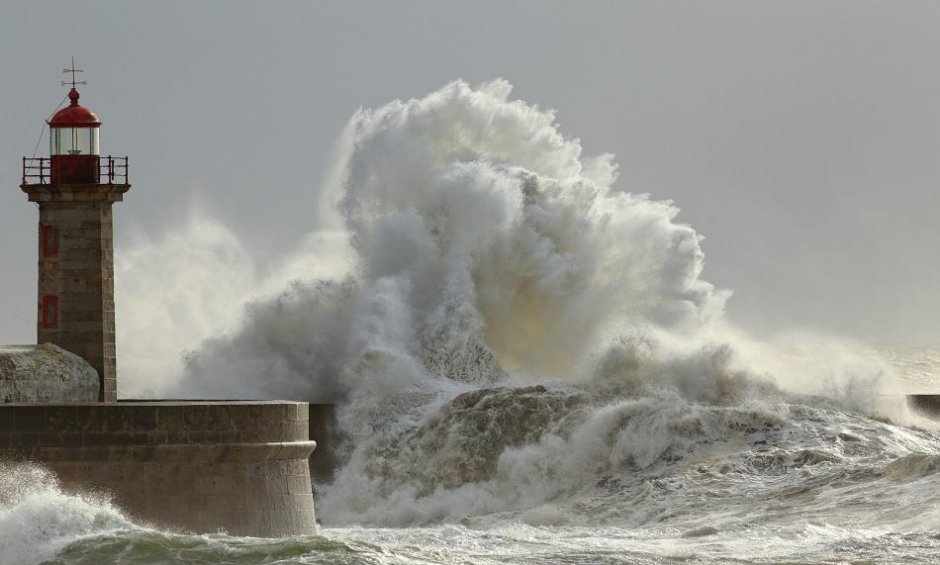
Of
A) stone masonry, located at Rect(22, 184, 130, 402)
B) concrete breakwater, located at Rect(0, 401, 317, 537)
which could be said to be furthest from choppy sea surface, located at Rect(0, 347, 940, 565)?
stone masonry, located at Rect(22, 184, 130, 402)

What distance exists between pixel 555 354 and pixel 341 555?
1015 centimetres

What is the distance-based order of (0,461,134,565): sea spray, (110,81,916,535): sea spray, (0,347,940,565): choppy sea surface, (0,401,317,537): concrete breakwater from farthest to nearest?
(110,81,916,535): sea spray → (0,401,317,537): concrete breakwater → (0,347,940,565): choppy sea surface → (0,461,134,565): sea spray

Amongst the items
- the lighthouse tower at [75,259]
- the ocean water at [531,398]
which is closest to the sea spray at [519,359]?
the ocean water at [531,398]

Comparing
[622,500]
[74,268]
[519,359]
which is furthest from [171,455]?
[519,359]

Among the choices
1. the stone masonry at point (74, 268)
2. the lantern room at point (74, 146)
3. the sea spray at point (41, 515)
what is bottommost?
the sea spray at point (41, 515)

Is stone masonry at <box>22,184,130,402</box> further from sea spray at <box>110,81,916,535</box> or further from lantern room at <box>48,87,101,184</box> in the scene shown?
sea spray at <box>110,81,916,535</box>

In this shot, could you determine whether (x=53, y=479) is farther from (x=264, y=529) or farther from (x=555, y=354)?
(x=555, y=354)

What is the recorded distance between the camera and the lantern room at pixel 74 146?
695 inches

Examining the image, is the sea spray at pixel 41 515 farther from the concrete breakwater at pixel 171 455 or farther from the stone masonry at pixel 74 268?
the stone masonry at pixel 74 268

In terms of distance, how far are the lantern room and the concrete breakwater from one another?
8.48 feet

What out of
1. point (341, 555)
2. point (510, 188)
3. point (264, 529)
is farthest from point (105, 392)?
point (510, 188)

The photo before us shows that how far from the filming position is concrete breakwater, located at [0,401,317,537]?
15445 millimetres

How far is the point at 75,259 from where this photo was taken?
17547mm

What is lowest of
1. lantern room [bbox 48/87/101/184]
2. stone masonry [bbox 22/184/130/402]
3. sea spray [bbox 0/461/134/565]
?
sea spray [bbox 0/461/134/565]
